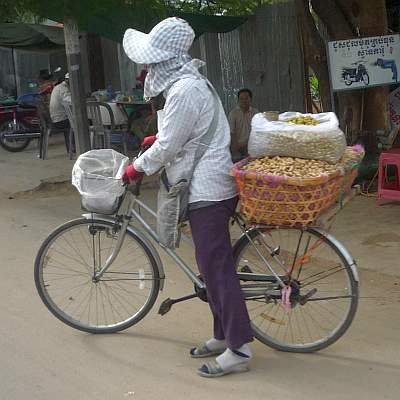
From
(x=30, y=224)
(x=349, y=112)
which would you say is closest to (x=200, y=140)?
(x=30, y=224)

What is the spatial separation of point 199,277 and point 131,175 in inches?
26.8

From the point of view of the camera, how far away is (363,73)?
25.9 feet

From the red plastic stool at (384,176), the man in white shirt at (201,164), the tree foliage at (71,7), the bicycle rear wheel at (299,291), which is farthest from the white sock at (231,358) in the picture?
the tree foliage at (71,7)

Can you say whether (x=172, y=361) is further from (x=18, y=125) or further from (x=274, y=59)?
(x=18, y=125)

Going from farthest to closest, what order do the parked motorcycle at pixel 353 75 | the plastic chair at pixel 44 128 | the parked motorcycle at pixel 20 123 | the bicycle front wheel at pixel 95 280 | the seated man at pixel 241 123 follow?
1. the parked motorcycle at pixel 20 123
2. the plastic chair at pixel 44 128
3. the seated man at pixel 241 123
4. the parked motorcycle at pixel 353 75
5. the bicycle front wheel at pixel 95 280

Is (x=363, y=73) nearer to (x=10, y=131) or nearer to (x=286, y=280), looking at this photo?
(x=286, y=280)

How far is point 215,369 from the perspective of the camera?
12.2 feet

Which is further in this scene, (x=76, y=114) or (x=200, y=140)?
(x=76, y=114)

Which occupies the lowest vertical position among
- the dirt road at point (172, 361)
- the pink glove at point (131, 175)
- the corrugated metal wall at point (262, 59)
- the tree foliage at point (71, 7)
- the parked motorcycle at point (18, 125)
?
the dirt road at point (172, 361)

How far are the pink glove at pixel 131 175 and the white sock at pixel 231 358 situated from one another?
1.05 meters

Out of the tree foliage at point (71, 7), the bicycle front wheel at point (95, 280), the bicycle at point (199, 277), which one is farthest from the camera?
the tree foliage at point (71, 7)

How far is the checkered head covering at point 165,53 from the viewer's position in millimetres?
3623

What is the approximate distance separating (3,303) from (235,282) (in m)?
2.08

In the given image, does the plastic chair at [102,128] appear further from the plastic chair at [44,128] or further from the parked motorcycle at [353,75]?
the parked motorcycle at [353,75]
